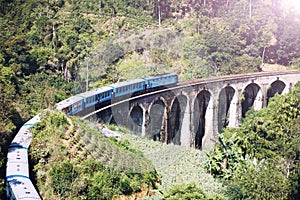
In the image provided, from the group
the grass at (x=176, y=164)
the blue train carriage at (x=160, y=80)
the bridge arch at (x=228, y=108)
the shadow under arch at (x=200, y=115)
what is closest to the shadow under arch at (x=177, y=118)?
the blue train carriage at (x=160, y=80)

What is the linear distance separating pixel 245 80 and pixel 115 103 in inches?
758

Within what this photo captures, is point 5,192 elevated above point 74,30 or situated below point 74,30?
below

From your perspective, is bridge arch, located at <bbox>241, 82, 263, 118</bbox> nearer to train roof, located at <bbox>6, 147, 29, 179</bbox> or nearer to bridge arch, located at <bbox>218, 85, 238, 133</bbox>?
bridge arch, located at <bbox>218, 85, 238, 133</bbox>

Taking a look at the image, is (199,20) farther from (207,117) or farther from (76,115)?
(76,115)

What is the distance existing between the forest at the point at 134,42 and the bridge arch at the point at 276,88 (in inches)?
204

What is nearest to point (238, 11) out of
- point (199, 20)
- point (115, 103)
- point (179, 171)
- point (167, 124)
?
point (199, 20)

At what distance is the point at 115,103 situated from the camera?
27.2 metres

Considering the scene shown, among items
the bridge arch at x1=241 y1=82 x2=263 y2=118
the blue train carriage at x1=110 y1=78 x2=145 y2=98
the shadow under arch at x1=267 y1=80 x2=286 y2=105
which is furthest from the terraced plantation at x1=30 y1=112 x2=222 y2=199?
the shadow under arch at x1=267 y1=80 x2=286 y2=105

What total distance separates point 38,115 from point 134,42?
1133 inches

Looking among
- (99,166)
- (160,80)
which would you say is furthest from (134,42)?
(99,166)

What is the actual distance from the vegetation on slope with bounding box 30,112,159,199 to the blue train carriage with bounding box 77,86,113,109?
135 inches

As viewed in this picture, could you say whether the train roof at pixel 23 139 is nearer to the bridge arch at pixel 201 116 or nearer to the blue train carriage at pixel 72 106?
the blue train carriage at pixel 72 106

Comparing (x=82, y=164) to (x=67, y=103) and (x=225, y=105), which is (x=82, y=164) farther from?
(x=225, y=105)

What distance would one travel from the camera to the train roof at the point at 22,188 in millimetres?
12755
